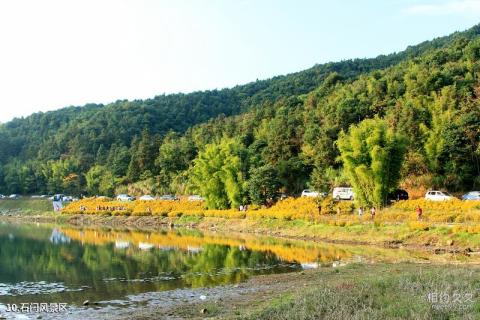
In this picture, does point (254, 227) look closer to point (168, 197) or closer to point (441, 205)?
point (441, 205)

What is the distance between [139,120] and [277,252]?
416 ft

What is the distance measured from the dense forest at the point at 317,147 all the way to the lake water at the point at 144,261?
13529 mm

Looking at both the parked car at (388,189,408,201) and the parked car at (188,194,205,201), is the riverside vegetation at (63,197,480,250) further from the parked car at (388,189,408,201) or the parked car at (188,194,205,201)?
→ the parked car at (188,194,205,201)

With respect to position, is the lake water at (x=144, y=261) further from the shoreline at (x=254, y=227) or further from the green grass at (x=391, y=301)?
the green grass at (x=391, y=301)

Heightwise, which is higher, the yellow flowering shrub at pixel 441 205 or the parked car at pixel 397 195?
the parked car at pixel 397 195

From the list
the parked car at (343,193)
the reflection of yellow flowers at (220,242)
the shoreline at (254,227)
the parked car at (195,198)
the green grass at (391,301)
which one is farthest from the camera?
the parked car at (195,198)

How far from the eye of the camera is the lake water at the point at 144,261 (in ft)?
78.6

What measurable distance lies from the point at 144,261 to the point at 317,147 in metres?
39.6

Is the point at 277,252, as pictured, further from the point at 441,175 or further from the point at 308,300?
the point at 441,175

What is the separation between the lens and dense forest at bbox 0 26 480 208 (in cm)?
5312

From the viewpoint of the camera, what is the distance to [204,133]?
11012 cm

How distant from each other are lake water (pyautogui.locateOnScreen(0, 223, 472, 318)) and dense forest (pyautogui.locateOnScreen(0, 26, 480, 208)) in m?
13.5

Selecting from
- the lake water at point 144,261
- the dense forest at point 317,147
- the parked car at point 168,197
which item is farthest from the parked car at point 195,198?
the lake water at point 144,261

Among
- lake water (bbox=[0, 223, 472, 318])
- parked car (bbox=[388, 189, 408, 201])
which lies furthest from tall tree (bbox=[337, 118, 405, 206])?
lake water (bbox=[0, 223, 472, 318])
